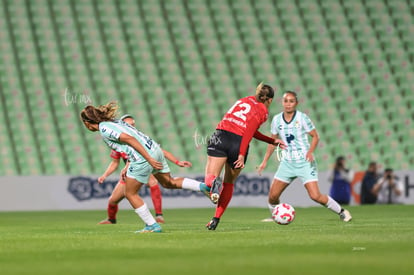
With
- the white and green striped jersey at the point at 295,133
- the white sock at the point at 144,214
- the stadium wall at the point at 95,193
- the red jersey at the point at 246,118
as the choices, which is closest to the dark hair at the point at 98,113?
the white sock at the point at 144,214

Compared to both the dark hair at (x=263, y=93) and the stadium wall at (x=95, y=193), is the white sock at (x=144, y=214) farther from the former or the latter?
the stadium wall at (x=95, y=193)

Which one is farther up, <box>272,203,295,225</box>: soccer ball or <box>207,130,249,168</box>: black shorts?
<box>207,130,249,168</box>: black shorts

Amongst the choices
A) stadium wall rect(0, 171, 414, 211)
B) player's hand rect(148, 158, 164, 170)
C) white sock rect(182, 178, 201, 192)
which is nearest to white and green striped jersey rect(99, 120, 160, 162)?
player's hand rect(148, 158, 164, 170)

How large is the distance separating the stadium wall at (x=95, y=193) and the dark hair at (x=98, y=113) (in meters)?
10.6

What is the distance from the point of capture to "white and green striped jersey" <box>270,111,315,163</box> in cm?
1249

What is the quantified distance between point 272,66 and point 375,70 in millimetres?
3175

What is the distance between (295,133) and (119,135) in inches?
154

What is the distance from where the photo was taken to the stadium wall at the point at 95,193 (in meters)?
19.8

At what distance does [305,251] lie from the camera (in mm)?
7301

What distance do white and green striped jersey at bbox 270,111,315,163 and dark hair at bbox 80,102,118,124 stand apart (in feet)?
11.6

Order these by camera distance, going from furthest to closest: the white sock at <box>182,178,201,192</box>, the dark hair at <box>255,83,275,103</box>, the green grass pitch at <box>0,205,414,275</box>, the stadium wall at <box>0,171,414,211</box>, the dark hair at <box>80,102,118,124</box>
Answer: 1. the stadium wall at <box>0,171,414,211</box>
2. the dark hair at <box>255,83,275,103</box>
3. the white sock at <box>182,178,201,192</box>
4. the dark hair at <box>80,102,118,124</box>
5. the green grass pitch at <box>0,205,414,275</box>

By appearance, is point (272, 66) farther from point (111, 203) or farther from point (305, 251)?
point (305, 251)

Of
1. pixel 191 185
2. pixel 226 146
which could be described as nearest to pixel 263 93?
pixel 226 146

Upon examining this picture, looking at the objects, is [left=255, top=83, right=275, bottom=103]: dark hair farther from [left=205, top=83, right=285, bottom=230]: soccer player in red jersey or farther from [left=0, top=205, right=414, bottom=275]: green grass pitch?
[left=0, top=205, right=414, bottom=275]: green grass pitch
